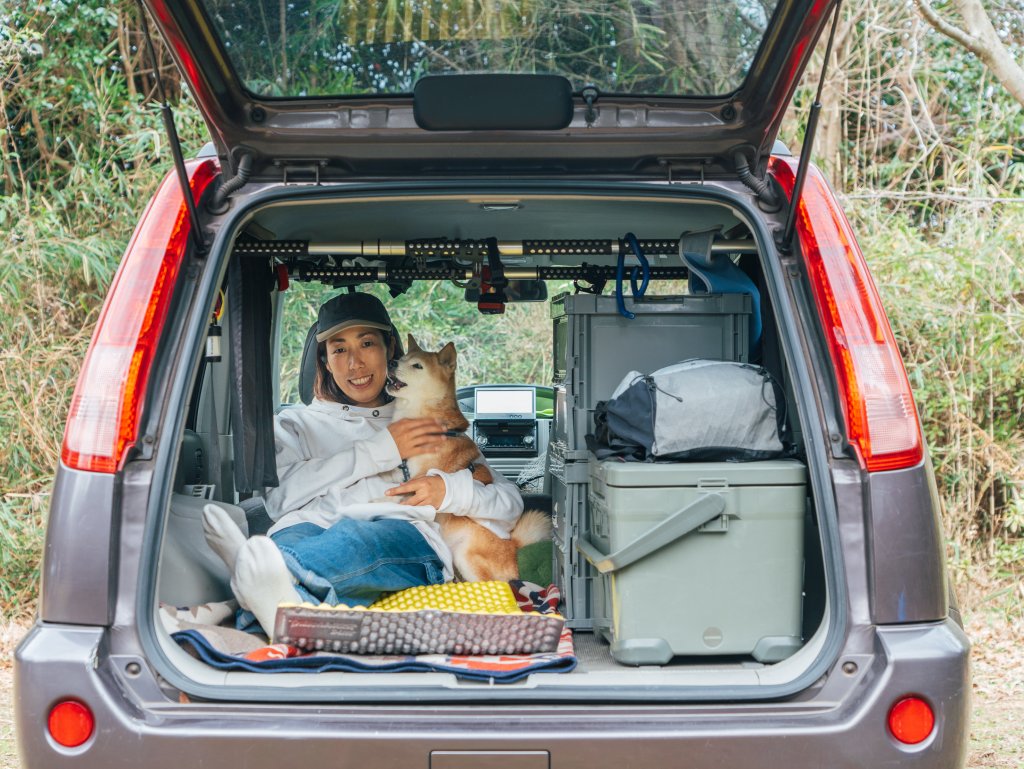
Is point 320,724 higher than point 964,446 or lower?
lower

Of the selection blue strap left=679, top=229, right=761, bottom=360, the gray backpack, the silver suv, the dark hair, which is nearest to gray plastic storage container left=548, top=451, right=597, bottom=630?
the silver suv

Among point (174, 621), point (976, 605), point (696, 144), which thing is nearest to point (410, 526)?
point (174, 621)

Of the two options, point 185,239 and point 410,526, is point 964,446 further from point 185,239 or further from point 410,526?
point 185,239

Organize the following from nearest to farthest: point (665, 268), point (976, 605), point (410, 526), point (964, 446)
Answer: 1. point (410, 526)
2. point (665, 268)
3. point (976, 605)
4. point (964, 446)

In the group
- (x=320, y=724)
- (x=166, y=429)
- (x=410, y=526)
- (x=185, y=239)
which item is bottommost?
(x=320, y=724)

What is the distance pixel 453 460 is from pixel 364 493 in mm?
320

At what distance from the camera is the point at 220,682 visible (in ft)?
5.97

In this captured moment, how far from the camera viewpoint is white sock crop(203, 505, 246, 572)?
2.38 m

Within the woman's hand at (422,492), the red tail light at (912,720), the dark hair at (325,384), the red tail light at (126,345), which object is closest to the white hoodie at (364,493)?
the woman's hand at (422,492)

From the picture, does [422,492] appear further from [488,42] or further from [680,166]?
[488,42]

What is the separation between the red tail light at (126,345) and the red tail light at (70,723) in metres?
0.41

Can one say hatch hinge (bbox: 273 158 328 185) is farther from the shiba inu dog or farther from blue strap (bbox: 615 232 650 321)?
the shiba inu dog

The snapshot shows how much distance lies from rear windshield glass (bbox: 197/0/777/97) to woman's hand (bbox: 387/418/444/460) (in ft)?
4.36

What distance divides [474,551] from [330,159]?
1.33 m
